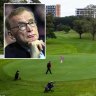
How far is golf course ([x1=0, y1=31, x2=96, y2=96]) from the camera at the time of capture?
13.0 m

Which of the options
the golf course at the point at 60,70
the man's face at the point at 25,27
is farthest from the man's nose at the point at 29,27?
the golf course at the point at 60,70

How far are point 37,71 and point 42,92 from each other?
2.94ft

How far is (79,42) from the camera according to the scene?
548 inches

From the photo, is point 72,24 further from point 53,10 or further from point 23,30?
point 23,30

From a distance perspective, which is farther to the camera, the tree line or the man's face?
the tree line

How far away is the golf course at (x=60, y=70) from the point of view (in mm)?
13023

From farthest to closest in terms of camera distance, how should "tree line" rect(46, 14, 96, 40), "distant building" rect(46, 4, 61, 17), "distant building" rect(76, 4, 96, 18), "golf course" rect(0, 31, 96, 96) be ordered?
"distant building" rect(76, 4, 96, 18) < "distant building" rect(46, 4, 61, 17) < "tree line" rect(46, 14, 96, 40) < "golf course" rect(0, 31, 96, 96)

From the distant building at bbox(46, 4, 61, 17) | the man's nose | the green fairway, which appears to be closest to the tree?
the distant building at bbox(46, 4, 61, 17)

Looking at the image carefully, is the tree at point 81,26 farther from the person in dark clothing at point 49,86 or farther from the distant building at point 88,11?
the person in dark clothing at point 49,86

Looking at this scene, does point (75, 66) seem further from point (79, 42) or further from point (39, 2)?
point (39, 2)

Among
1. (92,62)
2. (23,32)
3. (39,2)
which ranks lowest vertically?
(92,62)

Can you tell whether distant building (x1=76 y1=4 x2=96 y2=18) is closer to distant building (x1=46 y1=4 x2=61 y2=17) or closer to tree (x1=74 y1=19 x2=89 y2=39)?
tree (x1=74 y1=19 x2=89 y2=39)

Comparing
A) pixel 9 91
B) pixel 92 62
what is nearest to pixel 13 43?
pixel 9 91

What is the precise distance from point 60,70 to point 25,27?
1.92 meters
